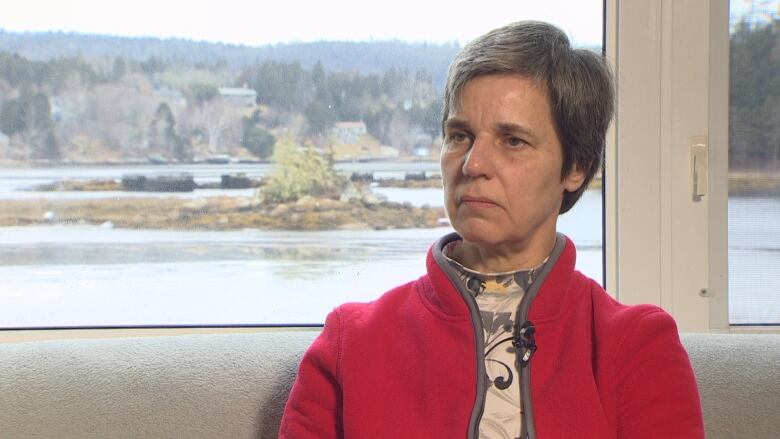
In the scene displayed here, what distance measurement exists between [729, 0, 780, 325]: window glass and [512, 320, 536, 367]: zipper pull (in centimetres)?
82

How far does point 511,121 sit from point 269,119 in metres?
0.79

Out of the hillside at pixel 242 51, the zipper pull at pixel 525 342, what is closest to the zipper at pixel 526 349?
the zipper pull at pixel 525 342

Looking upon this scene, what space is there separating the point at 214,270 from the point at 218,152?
0.25 m

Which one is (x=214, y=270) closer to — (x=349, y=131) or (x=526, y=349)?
(x=349, y=131)

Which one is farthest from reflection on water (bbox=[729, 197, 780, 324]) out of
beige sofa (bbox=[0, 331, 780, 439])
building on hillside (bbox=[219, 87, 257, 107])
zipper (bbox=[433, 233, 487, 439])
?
building on hillside (bbox=[219, 87, 257, 107])

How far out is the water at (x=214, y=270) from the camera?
79.4 inches

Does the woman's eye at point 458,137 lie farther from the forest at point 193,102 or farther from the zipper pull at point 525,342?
the forest at point 193,102

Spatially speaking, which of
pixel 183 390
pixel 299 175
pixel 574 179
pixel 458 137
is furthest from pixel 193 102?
pixel 574 179

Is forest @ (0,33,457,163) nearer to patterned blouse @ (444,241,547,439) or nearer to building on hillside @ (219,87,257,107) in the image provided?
building on hillside @ (219,87,257,107)

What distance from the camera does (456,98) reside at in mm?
1391

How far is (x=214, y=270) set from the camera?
6.64 feet

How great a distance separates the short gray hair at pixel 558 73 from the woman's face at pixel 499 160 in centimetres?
2

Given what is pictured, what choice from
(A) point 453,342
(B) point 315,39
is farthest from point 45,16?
(A) point 453,342

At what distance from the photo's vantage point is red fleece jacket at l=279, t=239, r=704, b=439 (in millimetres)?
1341
